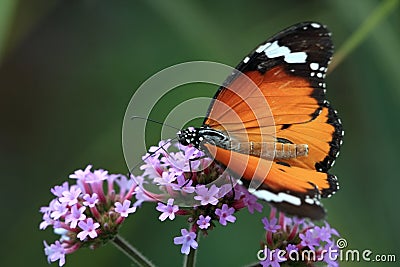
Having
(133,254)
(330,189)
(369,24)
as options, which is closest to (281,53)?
(330,189)

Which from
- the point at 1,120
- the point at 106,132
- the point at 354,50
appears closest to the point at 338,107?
the point at 354,50

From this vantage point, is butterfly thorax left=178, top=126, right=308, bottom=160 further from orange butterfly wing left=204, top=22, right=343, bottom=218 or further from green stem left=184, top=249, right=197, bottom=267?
green stem left=184, top=249, right=197, bottom=267

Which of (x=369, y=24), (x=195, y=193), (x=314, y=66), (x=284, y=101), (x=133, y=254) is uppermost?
(x=369, y=24)

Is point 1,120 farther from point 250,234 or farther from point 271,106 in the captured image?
point 271,106

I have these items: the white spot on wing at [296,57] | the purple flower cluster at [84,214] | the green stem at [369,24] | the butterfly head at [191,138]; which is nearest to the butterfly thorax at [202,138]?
the butterfly head at [191,138]

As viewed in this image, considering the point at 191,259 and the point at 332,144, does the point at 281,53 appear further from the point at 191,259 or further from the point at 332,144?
the point at 191,259

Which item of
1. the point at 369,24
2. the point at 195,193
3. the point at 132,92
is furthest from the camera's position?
the point at 132,92
